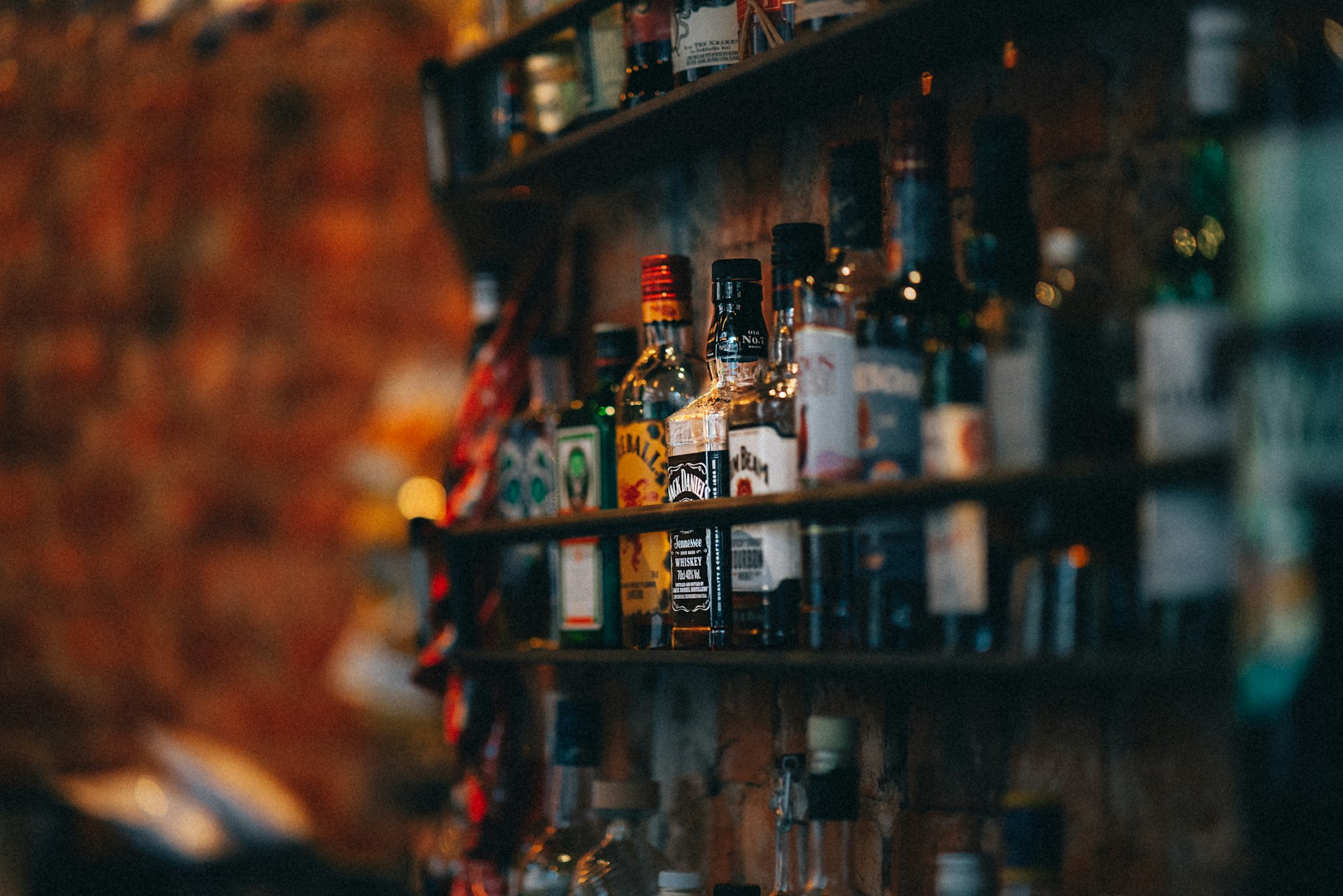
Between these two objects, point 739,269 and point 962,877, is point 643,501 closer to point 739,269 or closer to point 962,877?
point 739,269

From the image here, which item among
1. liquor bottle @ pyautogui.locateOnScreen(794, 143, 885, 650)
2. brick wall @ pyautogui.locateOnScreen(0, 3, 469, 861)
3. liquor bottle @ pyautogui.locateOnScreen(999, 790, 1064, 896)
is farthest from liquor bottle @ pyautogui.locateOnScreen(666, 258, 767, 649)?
brick wall @ pyautogui.locateOnScreen(0, 3, 469, 861)

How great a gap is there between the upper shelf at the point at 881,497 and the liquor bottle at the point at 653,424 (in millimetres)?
52

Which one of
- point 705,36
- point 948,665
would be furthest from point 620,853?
point 705,36

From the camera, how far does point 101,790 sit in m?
2.47

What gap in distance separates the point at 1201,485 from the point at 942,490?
0.17 metres

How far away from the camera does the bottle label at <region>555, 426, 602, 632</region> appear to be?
1.35 meters

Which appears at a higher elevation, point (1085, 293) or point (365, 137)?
point (365, 137)

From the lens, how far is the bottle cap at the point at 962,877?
3.19 ft

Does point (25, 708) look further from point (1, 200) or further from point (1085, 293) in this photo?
point (1085, 293)

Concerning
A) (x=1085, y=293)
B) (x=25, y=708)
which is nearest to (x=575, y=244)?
(x=1085, y=293)

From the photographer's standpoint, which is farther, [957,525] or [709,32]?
[709,32]

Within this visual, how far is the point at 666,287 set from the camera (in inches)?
51.8

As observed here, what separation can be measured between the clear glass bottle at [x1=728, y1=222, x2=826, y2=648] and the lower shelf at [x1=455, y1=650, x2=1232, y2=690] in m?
0.04

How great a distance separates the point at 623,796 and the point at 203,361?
6.30 ft
